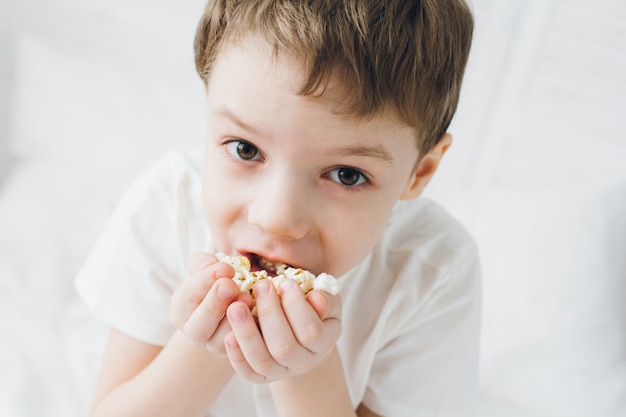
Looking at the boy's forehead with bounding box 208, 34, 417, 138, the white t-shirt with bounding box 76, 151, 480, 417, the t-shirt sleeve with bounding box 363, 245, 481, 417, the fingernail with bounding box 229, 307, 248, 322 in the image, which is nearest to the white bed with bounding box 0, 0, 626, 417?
the white t-shirt with bounding box 76, 151, 480, 417

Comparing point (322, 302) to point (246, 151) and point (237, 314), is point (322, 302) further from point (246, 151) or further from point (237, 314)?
point (246, 151)

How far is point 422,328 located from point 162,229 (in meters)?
0.50

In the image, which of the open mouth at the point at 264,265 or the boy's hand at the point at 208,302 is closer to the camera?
the boy's hand at the point at 208,302

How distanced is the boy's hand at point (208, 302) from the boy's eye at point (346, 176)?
0.20m

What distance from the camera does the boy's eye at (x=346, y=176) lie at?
98 centimetres

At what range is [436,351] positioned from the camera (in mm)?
1284

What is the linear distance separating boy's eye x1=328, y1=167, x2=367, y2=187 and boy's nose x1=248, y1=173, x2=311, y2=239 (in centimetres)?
7

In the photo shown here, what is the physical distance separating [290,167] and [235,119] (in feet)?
0.33

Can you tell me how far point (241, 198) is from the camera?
982mm

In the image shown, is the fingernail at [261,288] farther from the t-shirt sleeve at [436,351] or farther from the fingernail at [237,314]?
the t-shirt sleeve at [436,351]

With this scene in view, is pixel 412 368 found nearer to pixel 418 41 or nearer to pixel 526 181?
pixel 418 41

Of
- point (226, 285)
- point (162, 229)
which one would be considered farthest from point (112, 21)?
point (226, 285)

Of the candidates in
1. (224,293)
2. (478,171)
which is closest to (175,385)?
(224,293)

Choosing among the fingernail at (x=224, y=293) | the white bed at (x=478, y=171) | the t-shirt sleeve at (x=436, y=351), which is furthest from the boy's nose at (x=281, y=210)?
the white bed at (x=478, y=171)
